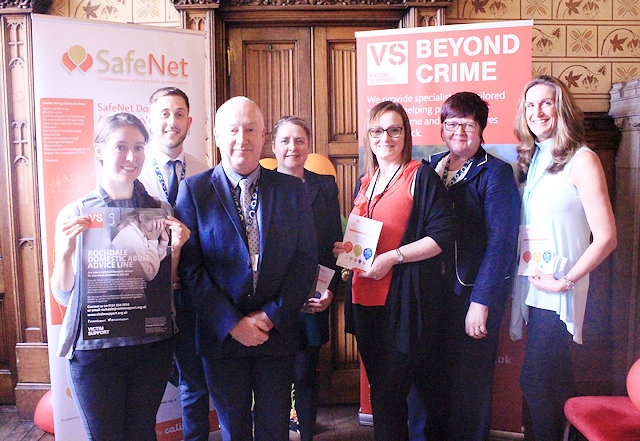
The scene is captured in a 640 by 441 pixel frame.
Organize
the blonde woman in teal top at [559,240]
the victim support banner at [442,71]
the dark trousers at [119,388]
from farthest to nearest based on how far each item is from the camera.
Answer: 1. the victim support banner at [442,71]
2. the blonde woman in teal top at [559,240]
3. the dark trousers at [119,388]

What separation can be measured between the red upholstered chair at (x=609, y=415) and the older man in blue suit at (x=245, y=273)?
1.19 m

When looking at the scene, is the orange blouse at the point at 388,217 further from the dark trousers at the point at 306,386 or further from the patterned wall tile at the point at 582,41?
the patterned wall tile at the point at 582,41

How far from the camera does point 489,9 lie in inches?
115

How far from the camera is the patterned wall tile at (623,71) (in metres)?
2.97

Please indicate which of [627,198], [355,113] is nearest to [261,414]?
[355,113]

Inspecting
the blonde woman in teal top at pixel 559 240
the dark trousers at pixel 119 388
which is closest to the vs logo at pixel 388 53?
the blonde woman in teal top at pixel 559 240

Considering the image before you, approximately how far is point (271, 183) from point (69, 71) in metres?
1.04

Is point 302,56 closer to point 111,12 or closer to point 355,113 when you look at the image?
point 355,113

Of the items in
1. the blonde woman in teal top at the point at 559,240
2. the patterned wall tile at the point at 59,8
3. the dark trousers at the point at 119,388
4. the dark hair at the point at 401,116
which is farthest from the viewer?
the patterned wall tile at the point at 59,8

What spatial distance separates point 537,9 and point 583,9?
269mm

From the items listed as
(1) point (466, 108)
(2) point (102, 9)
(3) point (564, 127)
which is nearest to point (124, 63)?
(2) point (102, 9)

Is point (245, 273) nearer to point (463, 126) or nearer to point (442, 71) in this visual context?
point (463, 126)

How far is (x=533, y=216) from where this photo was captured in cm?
200

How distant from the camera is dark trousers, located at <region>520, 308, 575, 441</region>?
1.93m
